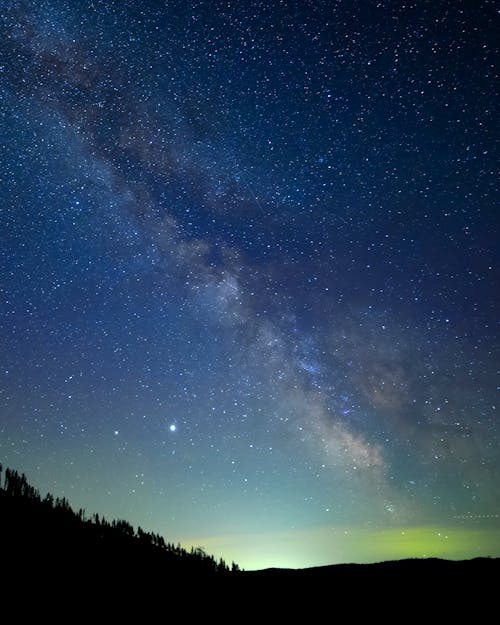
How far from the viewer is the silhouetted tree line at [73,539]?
9.26 m

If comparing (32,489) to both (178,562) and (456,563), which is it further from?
(456,563)

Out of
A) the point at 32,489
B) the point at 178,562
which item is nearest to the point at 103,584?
the point at 178,562

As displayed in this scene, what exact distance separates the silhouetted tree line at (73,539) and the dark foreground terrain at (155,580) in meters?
0.03

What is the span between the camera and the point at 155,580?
10.2 m

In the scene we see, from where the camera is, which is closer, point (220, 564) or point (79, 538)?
point (79, 538)

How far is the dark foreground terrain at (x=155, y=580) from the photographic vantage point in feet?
26.9

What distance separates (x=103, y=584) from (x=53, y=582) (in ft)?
3.78

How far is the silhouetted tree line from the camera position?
926cm

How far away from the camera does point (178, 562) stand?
41.1ft

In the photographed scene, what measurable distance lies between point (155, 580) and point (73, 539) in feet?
A: 7.25

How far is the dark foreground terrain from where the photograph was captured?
820 cm

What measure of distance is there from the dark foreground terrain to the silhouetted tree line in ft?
0.11

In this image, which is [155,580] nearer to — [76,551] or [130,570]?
[130,570]

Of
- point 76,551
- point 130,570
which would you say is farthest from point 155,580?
point 76,551
